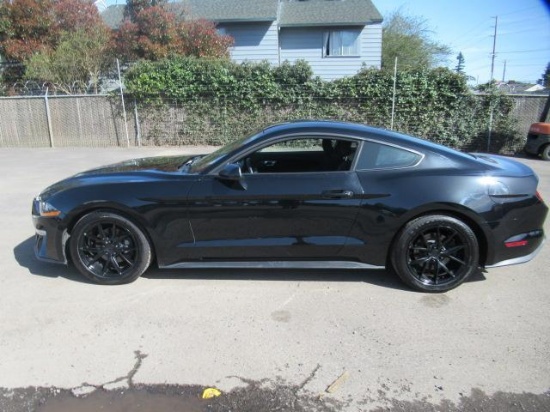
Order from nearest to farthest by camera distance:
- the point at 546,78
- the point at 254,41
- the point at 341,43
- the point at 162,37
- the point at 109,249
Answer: the point at 109,249
the point at 162,37
the point at 254,41
the point at 341,43
the point at 546,78

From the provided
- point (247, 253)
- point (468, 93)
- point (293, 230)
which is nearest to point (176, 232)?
point (247, 253)

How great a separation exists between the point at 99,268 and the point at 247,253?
140 centimetres

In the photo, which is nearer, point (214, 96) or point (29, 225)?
point (29, 225)

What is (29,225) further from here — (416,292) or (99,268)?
(416,292)

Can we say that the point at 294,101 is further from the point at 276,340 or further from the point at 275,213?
the point at 276,340

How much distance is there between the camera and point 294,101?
13.2 m

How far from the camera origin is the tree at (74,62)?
599 inches

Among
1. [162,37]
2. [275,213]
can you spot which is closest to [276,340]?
[275,213]

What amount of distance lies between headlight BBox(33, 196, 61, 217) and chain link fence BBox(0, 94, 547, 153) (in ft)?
31.3

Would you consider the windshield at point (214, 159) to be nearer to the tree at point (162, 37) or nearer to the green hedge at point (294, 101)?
the green hedge at point (294, 101)

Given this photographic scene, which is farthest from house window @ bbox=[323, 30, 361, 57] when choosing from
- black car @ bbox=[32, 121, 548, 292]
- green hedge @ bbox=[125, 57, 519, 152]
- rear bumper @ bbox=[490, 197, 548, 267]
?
rear bumper @ bbox=[490, 197, 548, 267]

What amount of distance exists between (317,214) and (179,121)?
10628 mm

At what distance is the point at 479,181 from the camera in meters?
3.90

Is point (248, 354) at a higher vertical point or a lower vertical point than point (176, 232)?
lower
